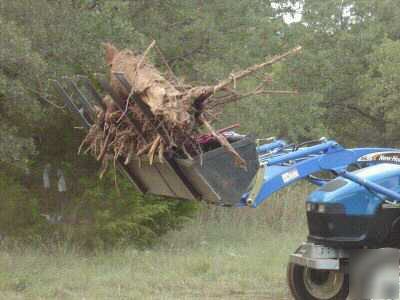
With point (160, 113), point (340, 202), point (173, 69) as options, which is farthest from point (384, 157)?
point (173, 69)

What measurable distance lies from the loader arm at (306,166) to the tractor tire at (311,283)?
109 cm

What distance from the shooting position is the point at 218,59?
53.6 feet

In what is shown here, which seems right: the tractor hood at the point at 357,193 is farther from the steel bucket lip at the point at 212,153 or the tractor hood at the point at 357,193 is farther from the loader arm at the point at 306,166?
the steel bucket lip at the point at 212,153

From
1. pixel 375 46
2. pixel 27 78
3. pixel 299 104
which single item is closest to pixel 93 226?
pixel 27 78

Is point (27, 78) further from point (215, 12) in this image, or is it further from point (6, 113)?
point (215, 12)

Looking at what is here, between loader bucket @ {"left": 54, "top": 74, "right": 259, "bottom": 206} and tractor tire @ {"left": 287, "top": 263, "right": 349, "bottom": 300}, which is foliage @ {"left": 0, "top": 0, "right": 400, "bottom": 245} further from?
tractor tire @ {"left": 287, "top": 263, "right": 349, "bottom": 300}

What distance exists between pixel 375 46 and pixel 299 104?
3.68 m

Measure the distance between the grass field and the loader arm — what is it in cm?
213

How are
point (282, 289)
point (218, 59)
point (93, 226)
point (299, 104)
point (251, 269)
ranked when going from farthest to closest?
1. point (299, 104)
2. point (218, 59)
3. point (93, 226)
4. point (251, 269)
5. point (282, 289)

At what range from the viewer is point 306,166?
7492mm

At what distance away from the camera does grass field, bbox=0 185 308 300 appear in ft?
30.1

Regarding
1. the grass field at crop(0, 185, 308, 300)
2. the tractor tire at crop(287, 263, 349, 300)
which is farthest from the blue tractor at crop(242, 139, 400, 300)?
the grass field at crop(0, 185, 308, 300)

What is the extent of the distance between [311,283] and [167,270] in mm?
2663

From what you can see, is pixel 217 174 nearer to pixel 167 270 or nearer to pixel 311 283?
pixel 311 283
